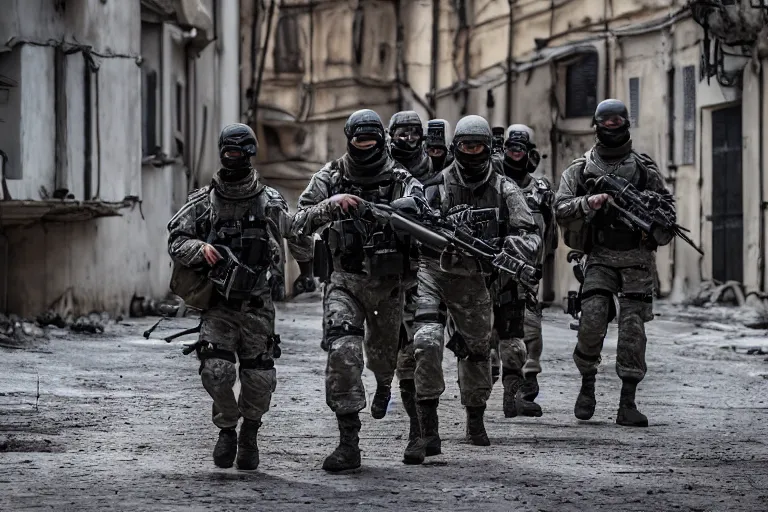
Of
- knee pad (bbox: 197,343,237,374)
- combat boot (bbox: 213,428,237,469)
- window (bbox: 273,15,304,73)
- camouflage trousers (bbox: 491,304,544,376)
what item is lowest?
combat boot (bbox: 213,428,237,469)

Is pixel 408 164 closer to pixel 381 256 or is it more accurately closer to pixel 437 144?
pixel 437 144

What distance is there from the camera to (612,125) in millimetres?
10375

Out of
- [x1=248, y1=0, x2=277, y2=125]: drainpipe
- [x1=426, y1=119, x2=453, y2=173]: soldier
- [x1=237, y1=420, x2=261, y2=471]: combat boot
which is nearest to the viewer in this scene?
[x1=237, y1=420, x2=261, y2=471]: combat boot

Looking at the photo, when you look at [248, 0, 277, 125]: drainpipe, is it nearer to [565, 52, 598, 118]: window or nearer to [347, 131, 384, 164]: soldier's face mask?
[565, 52, 598, 118]: window

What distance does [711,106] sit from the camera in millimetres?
22203

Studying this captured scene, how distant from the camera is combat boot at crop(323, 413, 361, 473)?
768 centimetres

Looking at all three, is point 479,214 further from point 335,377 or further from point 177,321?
point 177,321

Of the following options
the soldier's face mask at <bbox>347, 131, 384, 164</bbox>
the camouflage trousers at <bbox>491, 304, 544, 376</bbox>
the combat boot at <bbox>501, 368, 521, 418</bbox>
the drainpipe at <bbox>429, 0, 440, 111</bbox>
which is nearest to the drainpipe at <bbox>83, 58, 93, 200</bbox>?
the camouflage trousers at <bbox>491, 304, 544, 376</bbox>

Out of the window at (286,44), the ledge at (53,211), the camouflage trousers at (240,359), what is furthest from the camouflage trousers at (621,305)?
the window at (286,44)

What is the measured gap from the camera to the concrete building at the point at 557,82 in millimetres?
21125

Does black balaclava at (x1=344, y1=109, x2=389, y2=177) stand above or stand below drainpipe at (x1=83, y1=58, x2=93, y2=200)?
below

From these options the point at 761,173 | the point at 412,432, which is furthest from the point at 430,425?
the point at 761,173

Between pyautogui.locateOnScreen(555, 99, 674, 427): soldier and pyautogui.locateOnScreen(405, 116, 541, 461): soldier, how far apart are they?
1.52 m

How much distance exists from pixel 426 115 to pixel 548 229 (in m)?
22.4
